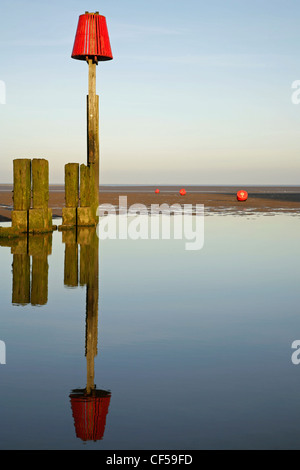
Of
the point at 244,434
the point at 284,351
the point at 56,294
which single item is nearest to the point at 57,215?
the point at 56,294

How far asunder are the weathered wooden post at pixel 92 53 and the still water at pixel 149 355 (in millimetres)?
7145

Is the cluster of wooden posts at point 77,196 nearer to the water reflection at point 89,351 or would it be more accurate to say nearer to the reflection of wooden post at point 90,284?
the reflection of wooden post at point 90,284

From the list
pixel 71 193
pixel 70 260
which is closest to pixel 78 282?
pixel 70 260

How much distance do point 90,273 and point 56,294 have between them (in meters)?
1.70

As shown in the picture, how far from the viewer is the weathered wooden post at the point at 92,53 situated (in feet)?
57.8

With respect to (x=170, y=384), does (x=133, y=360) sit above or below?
above

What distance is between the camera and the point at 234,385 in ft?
14.8

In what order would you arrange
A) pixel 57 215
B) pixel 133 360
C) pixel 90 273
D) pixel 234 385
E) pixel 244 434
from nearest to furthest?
pixel 244 434 → pixel 234 385 → pixel 133 360 → pixel 90 273 → pixel 57 215

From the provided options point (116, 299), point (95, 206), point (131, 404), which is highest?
point (95, 206)

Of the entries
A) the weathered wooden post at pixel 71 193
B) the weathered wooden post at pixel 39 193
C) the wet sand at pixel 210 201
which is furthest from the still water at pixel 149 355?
the wet sand at pixel 210 201

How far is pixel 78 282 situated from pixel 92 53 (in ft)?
32.9

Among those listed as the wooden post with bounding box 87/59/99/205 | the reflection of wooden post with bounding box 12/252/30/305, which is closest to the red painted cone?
the wooden post with bounding box 87/59/99/205

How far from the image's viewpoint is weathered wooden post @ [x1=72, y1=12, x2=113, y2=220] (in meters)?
17.6
